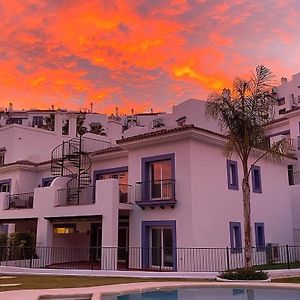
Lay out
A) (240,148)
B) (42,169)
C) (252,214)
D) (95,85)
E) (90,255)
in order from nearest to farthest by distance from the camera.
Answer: (240,148), (252,214), (90,255), (95,85), (42,169)

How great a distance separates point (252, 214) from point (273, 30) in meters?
10.6

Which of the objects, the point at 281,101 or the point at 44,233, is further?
the point at 281,101

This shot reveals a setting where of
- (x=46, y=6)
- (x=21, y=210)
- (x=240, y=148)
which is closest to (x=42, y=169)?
(x=21, y=210)

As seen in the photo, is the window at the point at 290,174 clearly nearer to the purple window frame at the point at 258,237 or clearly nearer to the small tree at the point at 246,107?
the purple window frame at the point at 258,237

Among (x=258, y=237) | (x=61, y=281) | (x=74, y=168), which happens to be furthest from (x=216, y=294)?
(x=74, y=168)

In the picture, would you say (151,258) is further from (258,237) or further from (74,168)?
(74,168)

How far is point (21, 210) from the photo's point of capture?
1045 inches

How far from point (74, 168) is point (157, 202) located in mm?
9030

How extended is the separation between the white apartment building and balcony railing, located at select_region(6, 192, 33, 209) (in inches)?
2.8

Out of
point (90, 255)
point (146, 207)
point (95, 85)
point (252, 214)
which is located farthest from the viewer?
point (95, 85)

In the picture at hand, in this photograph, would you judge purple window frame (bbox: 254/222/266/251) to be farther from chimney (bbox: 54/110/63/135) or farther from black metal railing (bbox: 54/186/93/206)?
chimney (bbox: 54/110/63/135)

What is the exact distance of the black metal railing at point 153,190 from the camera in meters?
21.2

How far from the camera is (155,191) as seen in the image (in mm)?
21812

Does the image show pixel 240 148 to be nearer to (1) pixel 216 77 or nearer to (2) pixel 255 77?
(2) pixel 255 77
